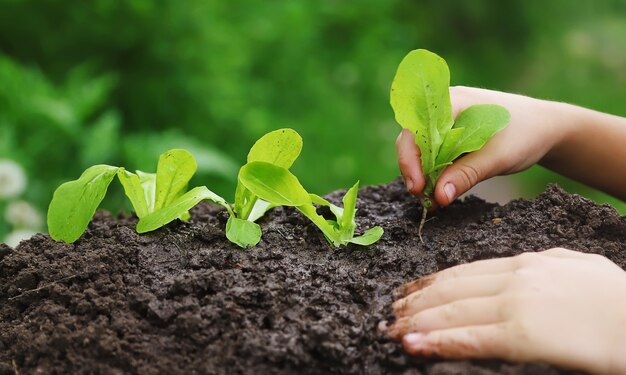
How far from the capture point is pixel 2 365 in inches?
41.9

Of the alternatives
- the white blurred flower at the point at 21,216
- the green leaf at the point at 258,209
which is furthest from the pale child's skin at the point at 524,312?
the white blurred flower at the point at 21,216

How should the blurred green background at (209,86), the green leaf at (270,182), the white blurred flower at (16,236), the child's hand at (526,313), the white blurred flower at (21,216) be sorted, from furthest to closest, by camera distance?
the blurred green background at (209,86)
the white blurred flower at (21,216)
the white blurred flower at (16,236)
the green leaf at (270,182)
the child's hand at (526,313)

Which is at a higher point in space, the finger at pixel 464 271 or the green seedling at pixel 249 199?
the green seedling at pixel 249 199

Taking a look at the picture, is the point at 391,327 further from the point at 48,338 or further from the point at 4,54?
the point at 4,54

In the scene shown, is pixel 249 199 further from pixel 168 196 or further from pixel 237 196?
pixel 168 196

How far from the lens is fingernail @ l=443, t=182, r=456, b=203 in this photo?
1.33m

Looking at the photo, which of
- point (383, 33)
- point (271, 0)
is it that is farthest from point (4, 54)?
point (383, 33)

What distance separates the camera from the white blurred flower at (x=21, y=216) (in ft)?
8.46

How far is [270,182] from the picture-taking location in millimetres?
1241

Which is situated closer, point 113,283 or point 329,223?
point 113,283

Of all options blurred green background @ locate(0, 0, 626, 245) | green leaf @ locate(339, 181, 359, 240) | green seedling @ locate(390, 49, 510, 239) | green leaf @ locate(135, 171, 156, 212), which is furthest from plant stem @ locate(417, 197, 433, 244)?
blurred green background @ locate(0, 0, 626, 245)

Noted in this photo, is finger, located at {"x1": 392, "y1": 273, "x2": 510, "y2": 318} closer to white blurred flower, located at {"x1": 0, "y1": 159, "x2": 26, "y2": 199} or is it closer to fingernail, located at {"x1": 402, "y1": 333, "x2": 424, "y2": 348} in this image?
fingernail, located at {"x1": 402, "y1": 333, "x2": 424, "y2": 348}

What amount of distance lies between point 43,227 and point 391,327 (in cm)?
196

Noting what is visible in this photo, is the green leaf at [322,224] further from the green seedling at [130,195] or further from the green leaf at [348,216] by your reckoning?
the green seedling at [130,195]
